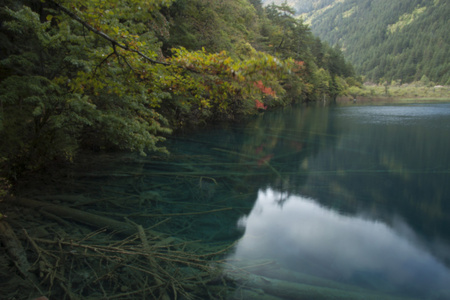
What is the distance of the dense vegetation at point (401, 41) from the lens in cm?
11406

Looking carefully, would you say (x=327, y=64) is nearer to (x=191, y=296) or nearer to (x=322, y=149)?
(x=322, y=149)

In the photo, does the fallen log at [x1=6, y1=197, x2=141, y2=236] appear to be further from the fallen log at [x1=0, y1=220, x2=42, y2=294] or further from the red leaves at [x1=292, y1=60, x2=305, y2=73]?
the red leaves at [x1=292, y1=60, x2=305, y2=73]

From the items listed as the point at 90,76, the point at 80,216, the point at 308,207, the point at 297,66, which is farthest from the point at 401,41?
the point at 80,216

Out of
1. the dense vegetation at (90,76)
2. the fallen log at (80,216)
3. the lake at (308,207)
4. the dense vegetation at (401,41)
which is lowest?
the lake at (308,207)

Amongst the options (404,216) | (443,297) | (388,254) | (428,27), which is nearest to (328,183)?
(404,216)

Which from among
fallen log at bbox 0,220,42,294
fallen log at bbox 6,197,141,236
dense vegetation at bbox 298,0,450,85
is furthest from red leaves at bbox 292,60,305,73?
dense vegetation at bbox 298,0,450,85

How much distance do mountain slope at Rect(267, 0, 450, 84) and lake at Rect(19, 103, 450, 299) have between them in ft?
368

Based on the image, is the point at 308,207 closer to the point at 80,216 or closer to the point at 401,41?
the point at 80,216

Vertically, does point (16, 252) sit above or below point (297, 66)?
below

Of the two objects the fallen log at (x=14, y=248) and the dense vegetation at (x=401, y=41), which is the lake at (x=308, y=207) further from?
the dense vegetation at (x=401, y=41)

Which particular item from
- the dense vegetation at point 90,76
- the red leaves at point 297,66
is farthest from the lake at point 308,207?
the red leaves at point 297,66

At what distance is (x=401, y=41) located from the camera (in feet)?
450

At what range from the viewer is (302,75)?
1805 inches

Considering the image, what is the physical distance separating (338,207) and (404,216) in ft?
4.57
